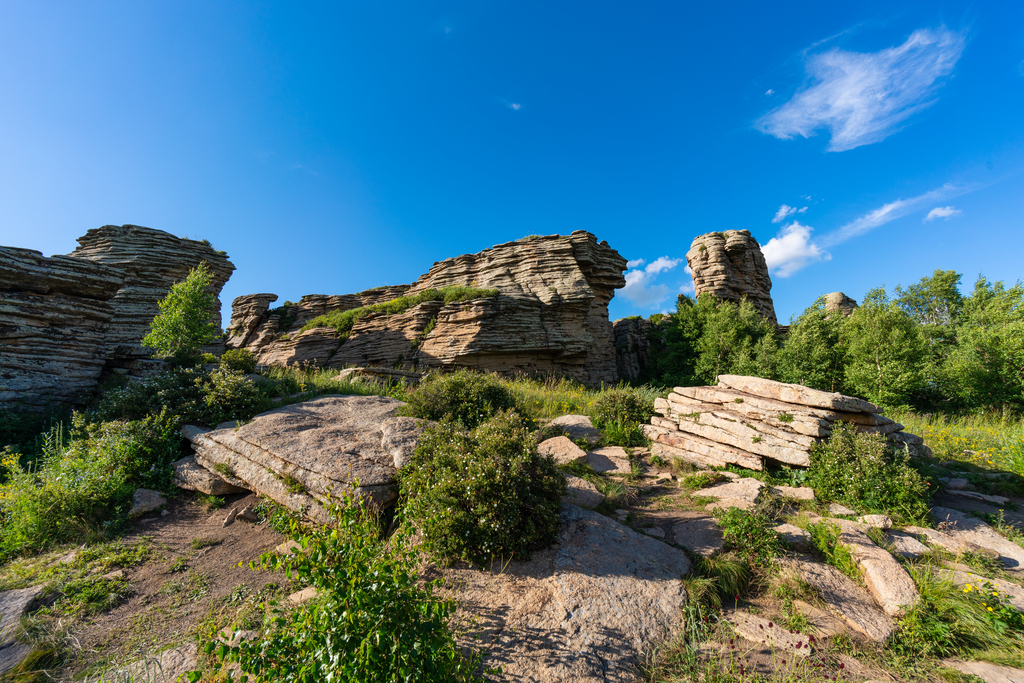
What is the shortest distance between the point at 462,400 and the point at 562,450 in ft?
8.88

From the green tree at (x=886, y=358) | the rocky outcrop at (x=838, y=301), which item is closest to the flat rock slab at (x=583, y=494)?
the green tree at (x=886, y=358)

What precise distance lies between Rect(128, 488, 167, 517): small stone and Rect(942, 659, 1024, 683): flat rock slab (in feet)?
35.8

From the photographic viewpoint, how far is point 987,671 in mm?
3484

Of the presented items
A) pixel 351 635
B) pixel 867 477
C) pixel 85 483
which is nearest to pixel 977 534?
pixel 867 477

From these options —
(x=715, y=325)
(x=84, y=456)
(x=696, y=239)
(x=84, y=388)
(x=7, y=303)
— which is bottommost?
(x=84, y=456)

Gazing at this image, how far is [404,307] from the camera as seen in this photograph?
25781 millimetres

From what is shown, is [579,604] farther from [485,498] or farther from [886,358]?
[886,358]

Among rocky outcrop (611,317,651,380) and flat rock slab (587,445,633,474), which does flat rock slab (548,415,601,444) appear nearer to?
flat rock slab (587,445,633,474)

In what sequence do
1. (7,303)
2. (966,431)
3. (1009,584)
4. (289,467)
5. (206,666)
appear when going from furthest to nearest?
(966,431)
(7,303)
(289,467)
(1009,584)
(206,666)

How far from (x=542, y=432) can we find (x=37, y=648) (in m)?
7.63

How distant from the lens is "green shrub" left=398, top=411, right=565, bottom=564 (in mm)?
4766

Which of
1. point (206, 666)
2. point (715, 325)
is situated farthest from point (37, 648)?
point (715, 325)

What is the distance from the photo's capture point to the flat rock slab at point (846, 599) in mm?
3988

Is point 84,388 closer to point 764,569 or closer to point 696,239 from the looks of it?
point 764,569
